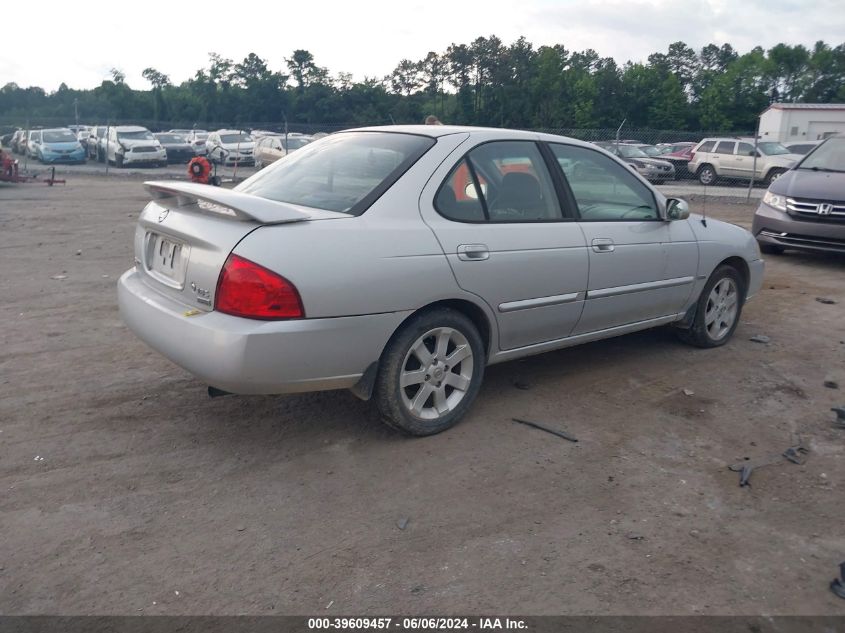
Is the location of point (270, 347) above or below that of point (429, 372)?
above

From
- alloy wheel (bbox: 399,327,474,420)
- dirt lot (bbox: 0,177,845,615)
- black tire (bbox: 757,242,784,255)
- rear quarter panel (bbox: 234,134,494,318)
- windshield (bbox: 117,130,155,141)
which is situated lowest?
dirt lot (bbox: 0,177,845,615)

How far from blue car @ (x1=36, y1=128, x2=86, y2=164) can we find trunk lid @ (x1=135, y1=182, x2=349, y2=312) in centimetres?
3088

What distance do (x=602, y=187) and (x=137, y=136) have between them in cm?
2977

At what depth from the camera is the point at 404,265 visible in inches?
153

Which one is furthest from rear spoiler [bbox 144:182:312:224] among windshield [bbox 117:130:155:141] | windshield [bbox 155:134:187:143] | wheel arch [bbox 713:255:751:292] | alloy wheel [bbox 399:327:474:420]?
windshield [bbox 155:134:187:143]

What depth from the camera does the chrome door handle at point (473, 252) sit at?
4137 millimetres

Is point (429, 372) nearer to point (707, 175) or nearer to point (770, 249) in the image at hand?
point (770, 249)

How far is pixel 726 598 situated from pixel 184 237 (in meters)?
2.93

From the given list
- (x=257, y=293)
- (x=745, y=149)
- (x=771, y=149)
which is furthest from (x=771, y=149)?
(x=257, y=293)

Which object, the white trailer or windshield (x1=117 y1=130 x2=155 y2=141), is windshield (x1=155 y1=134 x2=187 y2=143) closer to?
windshield (x1=117 y1=130 x2=155 y2=141)

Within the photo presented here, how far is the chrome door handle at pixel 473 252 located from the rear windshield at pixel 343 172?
0.52m

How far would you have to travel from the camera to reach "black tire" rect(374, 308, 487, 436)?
3961 millimetres

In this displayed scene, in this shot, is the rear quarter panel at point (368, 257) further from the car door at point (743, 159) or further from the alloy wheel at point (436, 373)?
the car door at point (743, 159)

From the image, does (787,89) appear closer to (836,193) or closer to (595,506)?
(836,193)
